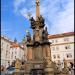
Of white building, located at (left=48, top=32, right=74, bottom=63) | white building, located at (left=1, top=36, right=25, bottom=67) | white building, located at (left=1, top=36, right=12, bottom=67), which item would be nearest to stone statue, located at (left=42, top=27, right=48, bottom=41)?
white building, located at (left=48, top=32, right=74, bottom=63)

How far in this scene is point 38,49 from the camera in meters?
21.3

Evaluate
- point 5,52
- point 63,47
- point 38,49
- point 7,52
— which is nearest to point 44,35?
point 38,49

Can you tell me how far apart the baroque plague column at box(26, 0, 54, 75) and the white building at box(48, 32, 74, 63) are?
39401mm

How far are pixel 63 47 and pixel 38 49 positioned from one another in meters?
41.8

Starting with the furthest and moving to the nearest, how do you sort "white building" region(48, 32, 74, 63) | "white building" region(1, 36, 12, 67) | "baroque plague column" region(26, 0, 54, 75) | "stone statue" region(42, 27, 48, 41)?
"white building" region(1, 36, 12, 67), "white building" region(48, 32, 74, 63), "stone statue" region(42, 27, 48, 41), "baroque plague column" region(26, 0, 54, 75)

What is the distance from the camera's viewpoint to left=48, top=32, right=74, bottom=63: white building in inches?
2392

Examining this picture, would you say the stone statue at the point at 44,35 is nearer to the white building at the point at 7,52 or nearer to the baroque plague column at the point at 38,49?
the baroque plague column at the point at 38,49

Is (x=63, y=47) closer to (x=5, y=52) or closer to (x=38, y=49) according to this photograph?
(x=5, y=52)

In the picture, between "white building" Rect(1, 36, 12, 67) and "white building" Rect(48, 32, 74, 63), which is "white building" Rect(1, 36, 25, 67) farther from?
"white building" Rect(48, 32, 74, 63)

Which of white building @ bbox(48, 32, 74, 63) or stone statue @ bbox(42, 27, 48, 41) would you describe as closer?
stone statue @ bbox(42, 27, 48, 41)

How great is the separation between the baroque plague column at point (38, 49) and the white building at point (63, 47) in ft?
129

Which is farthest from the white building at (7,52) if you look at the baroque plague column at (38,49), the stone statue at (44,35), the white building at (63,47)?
the stone statue at (44,35)

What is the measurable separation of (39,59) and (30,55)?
3.50 ft

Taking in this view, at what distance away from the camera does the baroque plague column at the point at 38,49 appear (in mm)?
20341
